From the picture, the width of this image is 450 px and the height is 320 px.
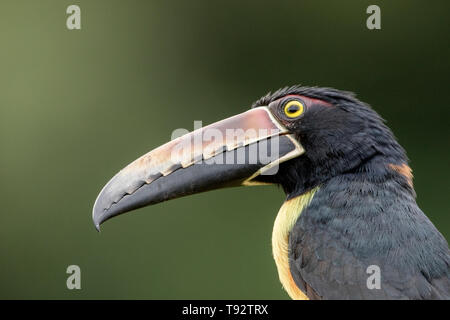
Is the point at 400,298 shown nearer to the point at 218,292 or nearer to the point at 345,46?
the point at 218,292

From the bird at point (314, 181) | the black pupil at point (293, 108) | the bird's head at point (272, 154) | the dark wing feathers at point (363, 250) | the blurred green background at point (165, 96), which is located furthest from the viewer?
the blurred green background at point (165, 96)

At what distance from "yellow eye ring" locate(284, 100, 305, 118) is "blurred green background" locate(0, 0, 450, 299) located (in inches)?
96.2

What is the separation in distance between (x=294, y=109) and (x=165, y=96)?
2807mm

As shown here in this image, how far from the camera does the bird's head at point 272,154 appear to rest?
9.08 feet

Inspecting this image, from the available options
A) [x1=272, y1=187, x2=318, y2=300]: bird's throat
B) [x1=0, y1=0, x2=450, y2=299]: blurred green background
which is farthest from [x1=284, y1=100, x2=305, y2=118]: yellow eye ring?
[x1=0, y1=0, x2=450, y2=299]: blurred green background

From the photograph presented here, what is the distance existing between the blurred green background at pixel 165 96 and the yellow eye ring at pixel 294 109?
2.44m

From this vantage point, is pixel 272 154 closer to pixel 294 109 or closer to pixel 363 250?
pixel 294 109

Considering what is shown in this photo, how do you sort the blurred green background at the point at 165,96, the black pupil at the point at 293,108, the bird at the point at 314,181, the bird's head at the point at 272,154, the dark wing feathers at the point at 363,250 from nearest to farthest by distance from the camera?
the dark wing feathers at the point at 363,250 < the bird at the point at 314,181 < the bird's head at the point at 272,154 < the black pupil at the point at 293,108 < the blurred green background at the point at 165,96

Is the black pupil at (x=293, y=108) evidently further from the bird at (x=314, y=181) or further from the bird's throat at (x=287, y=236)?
the bird's throat at (x=287, y=236)

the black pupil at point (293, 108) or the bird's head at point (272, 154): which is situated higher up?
the black pupil at point (293, 108)

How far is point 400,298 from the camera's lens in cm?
242

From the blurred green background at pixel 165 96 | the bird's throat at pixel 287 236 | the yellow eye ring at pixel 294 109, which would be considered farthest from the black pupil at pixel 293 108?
the blurred green background at pixel 165 96

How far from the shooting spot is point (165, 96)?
557 centimetres

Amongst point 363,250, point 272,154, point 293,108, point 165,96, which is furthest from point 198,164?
point 165,96
